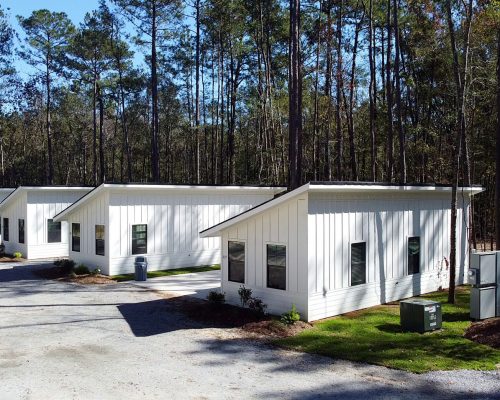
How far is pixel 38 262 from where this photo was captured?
24953mm

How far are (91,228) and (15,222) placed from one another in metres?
8.62

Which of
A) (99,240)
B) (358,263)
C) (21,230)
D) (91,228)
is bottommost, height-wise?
(358,263)

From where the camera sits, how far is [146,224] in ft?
69.5

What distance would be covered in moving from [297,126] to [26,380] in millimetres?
17236

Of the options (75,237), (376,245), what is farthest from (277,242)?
(75,237)

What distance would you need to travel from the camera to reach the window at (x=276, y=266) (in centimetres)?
1313

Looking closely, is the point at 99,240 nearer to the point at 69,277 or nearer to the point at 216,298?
the point at 69,277

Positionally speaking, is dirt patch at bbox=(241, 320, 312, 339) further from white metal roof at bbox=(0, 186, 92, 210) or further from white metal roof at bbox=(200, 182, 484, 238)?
white metal roof at bbox=(0, 186, 92, 210)

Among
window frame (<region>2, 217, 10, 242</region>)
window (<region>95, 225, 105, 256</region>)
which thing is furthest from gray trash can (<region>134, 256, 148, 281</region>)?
window frame (<region>2, 217, 10, 242</region>)

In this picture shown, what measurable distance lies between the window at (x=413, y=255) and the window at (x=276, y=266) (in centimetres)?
482

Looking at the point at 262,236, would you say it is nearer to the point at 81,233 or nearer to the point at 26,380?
the point at 26,380

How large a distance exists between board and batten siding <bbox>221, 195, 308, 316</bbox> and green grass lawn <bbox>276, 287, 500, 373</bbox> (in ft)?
3.59

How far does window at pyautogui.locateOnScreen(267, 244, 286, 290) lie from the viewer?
43.1 ft

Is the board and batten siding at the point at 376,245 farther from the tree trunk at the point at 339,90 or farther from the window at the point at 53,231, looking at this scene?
the window at the point at 53,231
